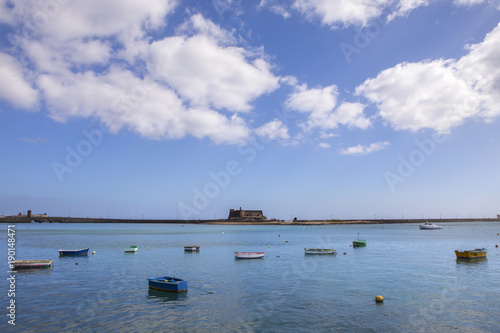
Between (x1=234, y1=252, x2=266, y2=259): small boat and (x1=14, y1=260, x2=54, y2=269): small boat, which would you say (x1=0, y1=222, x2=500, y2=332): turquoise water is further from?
(x1=234, y1=252, x2=266, y2=259): small boat

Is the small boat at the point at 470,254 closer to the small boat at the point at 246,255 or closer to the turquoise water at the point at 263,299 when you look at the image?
Result: the turquoise water at the point at 263,299

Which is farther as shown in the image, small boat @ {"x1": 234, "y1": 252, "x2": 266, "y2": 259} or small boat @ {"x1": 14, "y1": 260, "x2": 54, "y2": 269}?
small boat @ {"x1": 234, "y1": 252, "x2": 266, "y2": 259}

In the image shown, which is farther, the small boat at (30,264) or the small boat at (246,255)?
the small boat at (246,255)

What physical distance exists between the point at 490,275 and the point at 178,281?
3313cm

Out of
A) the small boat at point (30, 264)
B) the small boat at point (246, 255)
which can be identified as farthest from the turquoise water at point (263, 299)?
the small boat at point (246, 255)

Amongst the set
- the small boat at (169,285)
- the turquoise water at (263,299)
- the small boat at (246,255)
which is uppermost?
the small boat at (169,285)

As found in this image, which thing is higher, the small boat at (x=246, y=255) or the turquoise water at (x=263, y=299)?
the turquoise water at (x=263, y=299)

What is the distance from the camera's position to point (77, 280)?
110ft

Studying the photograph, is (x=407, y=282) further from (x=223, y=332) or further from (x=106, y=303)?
(x=106, y=303)

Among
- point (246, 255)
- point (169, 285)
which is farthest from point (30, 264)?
point (246, 255)

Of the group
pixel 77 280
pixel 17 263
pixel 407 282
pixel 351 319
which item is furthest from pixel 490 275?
pixel 17 263

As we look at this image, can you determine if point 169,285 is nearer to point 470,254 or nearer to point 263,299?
point 263,299

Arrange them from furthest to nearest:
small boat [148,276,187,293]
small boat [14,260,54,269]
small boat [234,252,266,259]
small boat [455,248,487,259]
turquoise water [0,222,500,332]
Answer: small boat [234,252,266,259], small boat [455,248,487,259], small boat [14,260,54,269], small boat [148,276,187,293], turquoise water [0,222,500,332]

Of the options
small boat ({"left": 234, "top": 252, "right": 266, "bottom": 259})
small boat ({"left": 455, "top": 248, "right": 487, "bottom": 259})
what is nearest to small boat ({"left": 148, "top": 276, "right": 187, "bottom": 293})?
small boat ({"left": 234, "top": 252, "right": 266, "bottom": 259})
